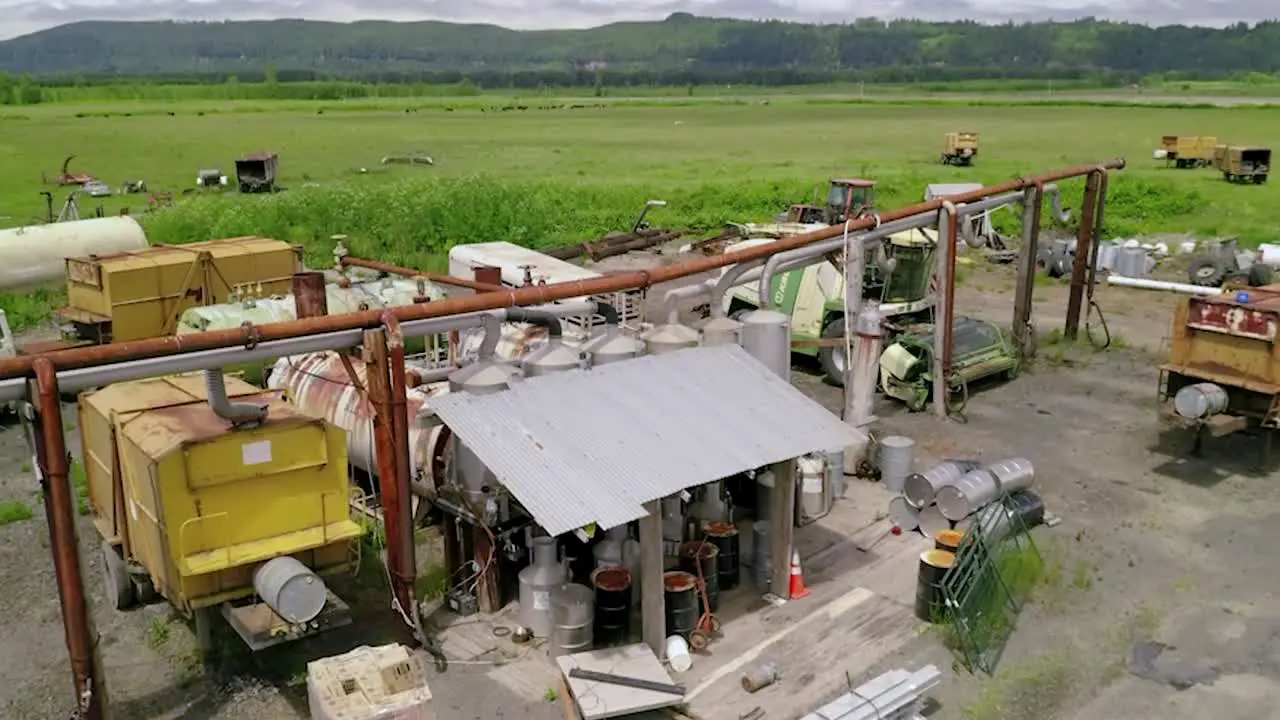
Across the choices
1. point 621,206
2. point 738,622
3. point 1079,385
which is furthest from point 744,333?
point 621,206

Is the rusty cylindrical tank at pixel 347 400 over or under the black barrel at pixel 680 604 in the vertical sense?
over

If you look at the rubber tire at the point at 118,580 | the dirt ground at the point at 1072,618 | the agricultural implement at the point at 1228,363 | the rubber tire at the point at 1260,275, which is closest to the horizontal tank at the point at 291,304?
the dirt ground at the point at 1072,618

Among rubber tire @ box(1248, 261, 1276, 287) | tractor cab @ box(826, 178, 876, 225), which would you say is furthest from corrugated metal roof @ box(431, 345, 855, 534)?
tractor cab @ box(826, 178, 876, 225)

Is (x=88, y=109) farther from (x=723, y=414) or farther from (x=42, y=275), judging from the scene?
(x=723, y=414)

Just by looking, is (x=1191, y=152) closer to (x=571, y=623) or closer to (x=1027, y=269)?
(x=1027, y=269)

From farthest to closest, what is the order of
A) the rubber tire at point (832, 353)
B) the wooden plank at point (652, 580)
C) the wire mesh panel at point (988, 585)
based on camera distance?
the rubber tire at point (832, 353) < the wire mesh panel at point (988, 585) < the wooden plank at point (652, 580)

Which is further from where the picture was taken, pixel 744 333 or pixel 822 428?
pixel 744 333

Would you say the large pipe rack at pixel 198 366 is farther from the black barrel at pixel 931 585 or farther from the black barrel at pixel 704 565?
the black barrel at pixel 931 585
